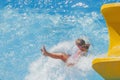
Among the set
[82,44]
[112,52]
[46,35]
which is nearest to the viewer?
[112,52]

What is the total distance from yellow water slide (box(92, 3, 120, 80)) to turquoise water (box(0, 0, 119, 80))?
147cm

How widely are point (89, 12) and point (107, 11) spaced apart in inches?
87.8

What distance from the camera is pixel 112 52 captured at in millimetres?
1928

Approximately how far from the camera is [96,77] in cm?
345

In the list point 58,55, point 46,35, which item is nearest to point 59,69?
point 58,55

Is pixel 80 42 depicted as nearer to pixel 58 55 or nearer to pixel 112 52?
pixel 58 55

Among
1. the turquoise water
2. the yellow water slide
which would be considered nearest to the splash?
the turquoise water

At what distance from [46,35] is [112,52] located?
2.19 meters

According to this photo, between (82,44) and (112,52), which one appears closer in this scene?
(112,52)

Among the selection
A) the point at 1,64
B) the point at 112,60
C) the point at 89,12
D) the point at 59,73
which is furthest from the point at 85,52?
the point at 112,60

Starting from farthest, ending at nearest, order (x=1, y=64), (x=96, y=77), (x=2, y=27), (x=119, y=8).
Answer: (x=2, y=27), (x=1, y=64), (x=96, y=77), (x=119, y=8)

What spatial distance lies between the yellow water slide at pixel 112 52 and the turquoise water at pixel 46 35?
57.9 inches

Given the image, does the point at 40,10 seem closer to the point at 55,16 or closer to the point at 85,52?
the point at 55,16

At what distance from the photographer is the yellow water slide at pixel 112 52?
1684 mm
